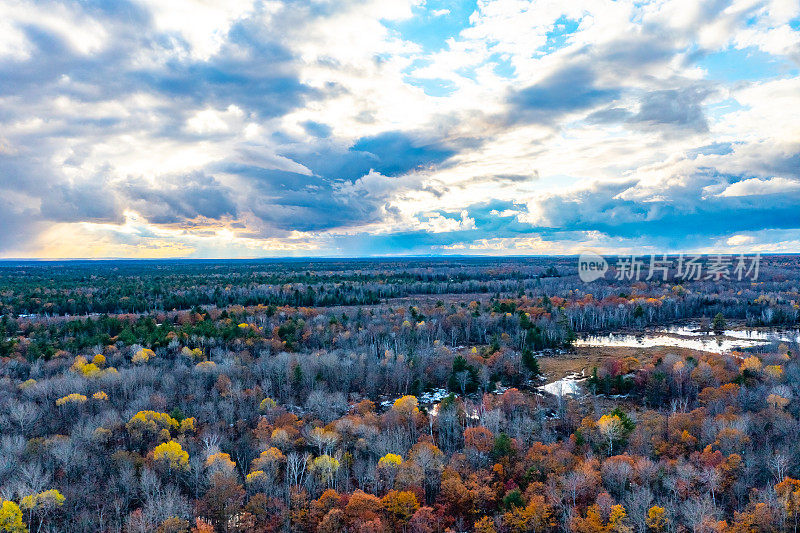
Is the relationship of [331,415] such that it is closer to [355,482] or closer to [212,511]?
[355,482]

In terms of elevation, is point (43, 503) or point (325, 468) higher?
point (43, 503)

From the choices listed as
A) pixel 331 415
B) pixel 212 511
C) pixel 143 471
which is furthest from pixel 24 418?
pixel 331 415

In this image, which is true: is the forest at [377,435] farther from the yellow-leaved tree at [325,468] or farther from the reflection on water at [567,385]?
the reflection on water at [567,385]

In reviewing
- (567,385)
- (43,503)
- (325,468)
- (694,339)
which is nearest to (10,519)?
(43,503)

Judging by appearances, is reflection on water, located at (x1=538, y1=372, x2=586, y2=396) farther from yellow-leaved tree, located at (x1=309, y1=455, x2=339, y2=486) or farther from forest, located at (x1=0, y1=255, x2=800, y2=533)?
yellow-leaved tree, located at (x1=309, y1=455, x2=339, y2=486)

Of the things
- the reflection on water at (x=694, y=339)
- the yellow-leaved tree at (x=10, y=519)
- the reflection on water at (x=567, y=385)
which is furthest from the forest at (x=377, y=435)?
the reflection on water at (x=694, y=339)

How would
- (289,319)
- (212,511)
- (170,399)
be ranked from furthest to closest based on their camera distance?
(289,319)
(170,399)
(212,511)

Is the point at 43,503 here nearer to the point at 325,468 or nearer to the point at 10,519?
the point at 10,519
